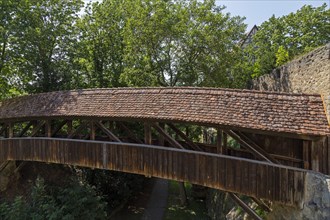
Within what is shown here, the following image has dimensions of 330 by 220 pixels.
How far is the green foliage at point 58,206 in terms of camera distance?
10.5 m

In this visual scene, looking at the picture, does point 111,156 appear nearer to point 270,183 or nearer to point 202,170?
point 202,170

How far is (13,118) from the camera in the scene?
1159 cm

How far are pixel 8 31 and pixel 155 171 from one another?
39.2ft

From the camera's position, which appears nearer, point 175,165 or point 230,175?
point 230,175

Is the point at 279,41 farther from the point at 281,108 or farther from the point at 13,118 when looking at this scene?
the point at 13,118

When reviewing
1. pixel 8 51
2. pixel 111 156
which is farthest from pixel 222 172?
pixel 8 51

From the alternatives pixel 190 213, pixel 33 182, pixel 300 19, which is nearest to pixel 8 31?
pixel 33 182

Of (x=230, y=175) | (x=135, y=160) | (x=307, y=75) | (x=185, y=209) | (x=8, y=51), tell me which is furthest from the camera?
(x=8, y=51)

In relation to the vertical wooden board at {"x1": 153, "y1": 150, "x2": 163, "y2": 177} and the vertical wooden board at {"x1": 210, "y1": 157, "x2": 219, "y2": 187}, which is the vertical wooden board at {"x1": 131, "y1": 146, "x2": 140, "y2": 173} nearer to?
the vertical wooden board at {"x1": 153, "y1": 150, "x2": 163, "y2": 177}

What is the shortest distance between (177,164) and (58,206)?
594 cm

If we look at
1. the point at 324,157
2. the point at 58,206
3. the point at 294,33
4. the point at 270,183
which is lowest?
the point at 58,206

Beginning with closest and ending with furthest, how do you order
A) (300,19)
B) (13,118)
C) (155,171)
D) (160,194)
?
1. (155,171)
2. (13,118)
3. (160,194)
4. (300,19)

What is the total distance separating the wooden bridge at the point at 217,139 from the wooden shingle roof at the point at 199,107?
2 cm

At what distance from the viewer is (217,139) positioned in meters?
8.09
